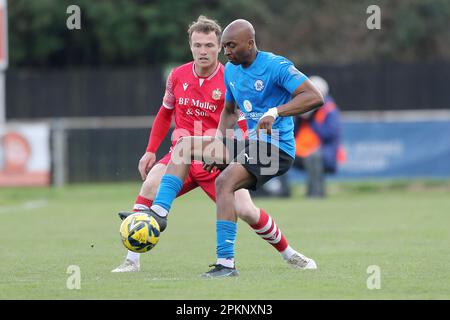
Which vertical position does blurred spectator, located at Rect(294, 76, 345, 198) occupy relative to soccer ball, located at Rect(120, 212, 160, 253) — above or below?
above

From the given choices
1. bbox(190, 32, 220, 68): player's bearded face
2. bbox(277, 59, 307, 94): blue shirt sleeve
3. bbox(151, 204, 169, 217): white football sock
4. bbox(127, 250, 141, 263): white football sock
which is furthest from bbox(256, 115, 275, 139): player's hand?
bbox(127, 250, 141, 263): white football sock

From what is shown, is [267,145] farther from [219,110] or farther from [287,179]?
[287,179]

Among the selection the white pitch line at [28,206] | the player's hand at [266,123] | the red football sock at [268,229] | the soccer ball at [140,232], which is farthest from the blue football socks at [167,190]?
the white pitch line at [28,206]

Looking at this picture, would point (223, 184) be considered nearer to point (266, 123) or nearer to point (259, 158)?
point (259, 158)

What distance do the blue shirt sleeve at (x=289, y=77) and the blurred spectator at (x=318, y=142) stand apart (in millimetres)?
11113

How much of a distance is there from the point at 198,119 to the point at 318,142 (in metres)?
10.5

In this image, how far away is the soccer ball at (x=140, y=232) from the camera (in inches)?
321

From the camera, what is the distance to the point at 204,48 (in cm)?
906

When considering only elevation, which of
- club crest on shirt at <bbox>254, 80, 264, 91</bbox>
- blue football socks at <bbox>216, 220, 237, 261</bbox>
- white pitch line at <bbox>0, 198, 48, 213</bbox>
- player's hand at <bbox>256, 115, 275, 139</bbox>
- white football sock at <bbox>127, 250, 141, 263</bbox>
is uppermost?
club crest on shirt at <bbox>254, 80, 264, 91</bbox>

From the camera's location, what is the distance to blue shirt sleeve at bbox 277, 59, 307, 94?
8266 mm

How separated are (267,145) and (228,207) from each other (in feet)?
1.93

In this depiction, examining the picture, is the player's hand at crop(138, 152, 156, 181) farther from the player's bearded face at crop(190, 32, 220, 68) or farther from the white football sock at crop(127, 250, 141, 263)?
the player's bearded face at crop(190, 32, 220, 68)

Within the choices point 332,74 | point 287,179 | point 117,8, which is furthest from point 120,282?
point 117,8

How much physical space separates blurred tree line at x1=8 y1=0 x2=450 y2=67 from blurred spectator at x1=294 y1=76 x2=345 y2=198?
14663 millimetres
